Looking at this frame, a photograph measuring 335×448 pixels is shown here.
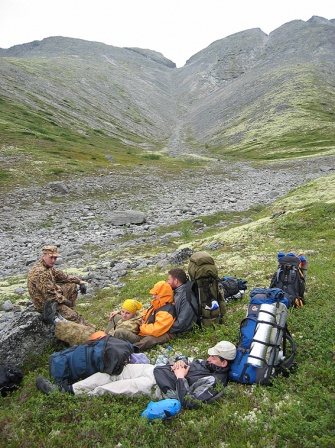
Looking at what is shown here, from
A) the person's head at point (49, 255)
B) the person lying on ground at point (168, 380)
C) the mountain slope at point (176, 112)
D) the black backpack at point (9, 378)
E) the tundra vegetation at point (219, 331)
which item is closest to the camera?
the tundra vegetation at point (219, 331)

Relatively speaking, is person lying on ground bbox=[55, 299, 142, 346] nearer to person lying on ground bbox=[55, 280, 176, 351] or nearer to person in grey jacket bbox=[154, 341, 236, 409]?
person lying on ground bbox=[55, 280, 176, 351]

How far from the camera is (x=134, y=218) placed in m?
26.6

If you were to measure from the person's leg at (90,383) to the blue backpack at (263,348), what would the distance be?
2.70 metres

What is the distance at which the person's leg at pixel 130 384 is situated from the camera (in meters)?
6.65

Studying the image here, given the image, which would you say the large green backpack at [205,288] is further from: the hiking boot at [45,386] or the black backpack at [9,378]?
the black backpack at [9,378]

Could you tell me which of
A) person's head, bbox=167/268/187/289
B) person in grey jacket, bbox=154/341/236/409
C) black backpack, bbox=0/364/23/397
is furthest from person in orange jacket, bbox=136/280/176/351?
black backpack, bbox=0/364/23/397

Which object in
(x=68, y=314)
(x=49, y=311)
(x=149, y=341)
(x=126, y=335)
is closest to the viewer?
(x=149, y=341)

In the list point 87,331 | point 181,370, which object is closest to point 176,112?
point 87,331

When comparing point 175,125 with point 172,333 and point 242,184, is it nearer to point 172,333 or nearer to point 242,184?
point 242,184

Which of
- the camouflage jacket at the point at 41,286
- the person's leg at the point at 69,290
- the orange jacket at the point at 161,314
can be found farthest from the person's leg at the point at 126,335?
the person's leg at the point at 69,290

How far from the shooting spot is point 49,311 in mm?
8914

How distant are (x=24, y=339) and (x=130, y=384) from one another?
10.8 ft

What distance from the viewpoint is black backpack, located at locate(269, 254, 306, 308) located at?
932 centimetres

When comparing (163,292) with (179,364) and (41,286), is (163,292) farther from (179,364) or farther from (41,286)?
(41,286)
